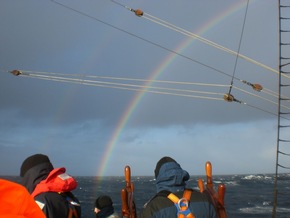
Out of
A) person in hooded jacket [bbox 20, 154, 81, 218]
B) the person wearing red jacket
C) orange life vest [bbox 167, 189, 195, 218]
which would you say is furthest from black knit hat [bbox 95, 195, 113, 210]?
the person wearing red jacket

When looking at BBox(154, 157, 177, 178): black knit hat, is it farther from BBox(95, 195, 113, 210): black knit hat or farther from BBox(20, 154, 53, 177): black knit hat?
BBox(95, 195, 113, 210): black knit hat

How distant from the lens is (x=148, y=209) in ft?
13.7

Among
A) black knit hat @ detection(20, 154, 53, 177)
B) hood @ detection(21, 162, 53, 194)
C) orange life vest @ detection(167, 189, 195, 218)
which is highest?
black knit hat @ detection(20, 154, 53, 177)

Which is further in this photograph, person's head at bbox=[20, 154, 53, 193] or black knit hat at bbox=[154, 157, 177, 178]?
black knit hat at bbox=[154, 157, 177, 178]

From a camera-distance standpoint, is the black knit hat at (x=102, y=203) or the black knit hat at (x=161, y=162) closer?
the black knit hat at (x=161, y=162)

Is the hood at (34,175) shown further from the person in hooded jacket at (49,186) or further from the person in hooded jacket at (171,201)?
the person in hooded jacket at (171,201)

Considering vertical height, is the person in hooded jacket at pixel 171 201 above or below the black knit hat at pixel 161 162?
below

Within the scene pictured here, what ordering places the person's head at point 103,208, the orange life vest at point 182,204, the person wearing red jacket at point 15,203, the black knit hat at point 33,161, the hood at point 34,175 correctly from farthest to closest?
the person's head at point 103,208
the black knit hat at point 33,161
the hood at point 34,175
the orange life vest at point 182,204
the person wearing red jacket at point 15,203

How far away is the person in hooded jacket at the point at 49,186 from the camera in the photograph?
4105 mm

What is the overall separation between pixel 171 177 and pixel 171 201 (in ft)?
0.96

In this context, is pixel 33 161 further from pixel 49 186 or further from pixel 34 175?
pixel 49 186

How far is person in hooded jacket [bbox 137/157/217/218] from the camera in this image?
4.12 metres

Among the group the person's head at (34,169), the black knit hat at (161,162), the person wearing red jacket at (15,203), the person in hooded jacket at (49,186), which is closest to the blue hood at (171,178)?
the black knit hat at (161,162)

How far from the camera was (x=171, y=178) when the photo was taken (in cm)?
437
